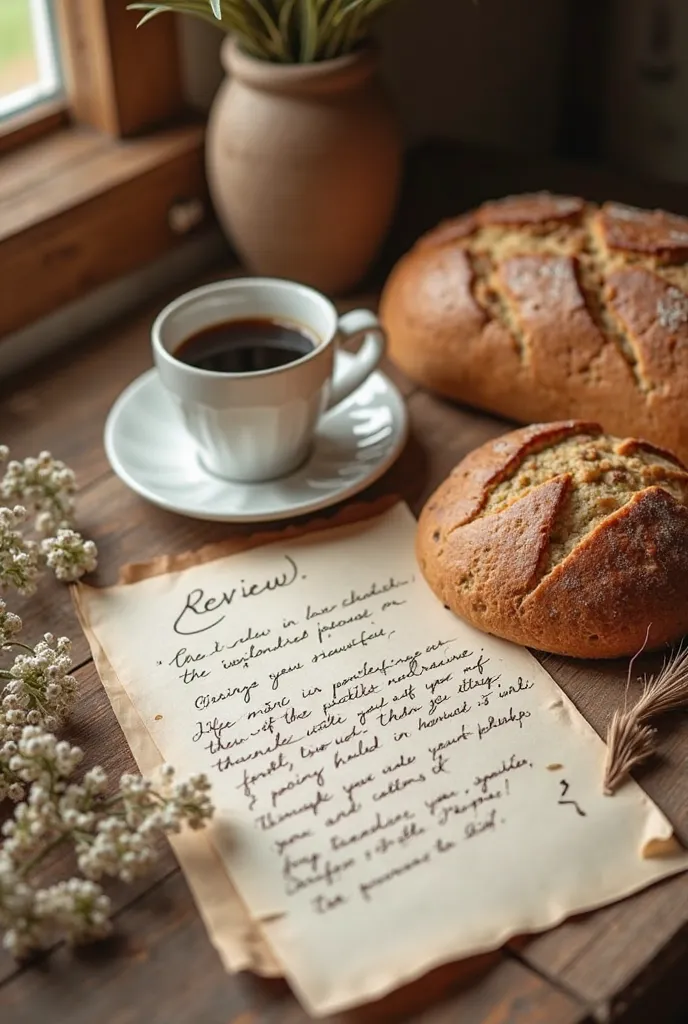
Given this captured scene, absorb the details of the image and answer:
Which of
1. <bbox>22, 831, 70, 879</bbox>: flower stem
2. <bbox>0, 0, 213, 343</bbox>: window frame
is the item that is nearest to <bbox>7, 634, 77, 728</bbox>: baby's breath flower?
<bbox>22, 831, 70, 879</bbox>: flower stem

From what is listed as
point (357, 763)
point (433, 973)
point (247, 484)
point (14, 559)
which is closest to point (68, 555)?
point (14, 559)

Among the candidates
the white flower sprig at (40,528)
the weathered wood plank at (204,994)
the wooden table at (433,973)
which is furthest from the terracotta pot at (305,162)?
the weathered wood plank at (204,994)

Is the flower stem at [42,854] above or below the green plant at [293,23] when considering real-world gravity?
below

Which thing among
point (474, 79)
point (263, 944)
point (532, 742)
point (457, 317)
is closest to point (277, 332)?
point (457, 317)

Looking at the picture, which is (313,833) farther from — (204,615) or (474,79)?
(474,79)

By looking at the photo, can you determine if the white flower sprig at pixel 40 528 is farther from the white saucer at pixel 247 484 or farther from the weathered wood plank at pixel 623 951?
the weathered wood plank at pixel 623 951
